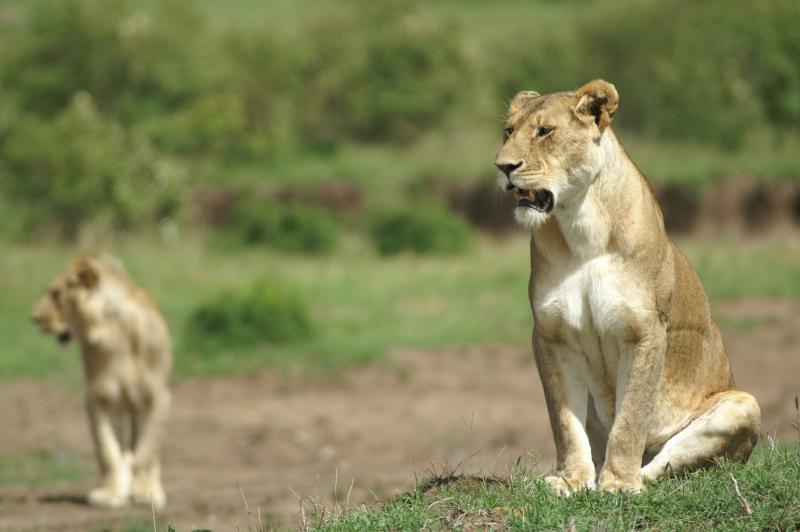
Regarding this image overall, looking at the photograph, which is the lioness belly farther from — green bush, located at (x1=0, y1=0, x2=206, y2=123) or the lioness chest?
green bush, located at (x1=0, y1=0, x2=206, y2=123)

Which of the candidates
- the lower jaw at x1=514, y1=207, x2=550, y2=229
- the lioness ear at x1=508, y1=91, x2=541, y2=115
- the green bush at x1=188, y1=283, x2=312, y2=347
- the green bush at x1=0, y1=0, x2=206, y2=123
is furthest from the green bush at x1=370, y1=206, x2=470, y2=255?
the lower jaw at x1=514, y1=207, x2=550, y2=229

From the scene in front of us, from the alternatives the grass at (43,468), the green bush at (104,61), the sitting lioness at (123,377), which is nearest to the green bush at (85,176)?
the green bush at (104,61)

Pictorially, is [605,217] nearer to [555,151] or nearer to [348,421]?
[555,151]

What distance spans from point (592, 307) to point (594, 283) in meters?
0.09

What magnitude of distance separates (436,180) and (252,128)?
572 cm

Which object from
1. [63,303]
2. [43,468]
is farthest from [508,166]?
[43,468]

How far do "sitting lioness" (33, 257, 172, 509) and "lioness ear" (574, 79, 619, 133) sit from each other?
5213 mm

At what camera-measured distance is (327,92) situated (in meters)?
28.4

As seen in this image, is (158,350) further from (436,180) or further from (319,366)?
(436,180)

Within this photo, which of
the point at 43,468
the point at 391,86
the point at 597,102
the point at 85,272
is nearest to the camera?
the point at 597,102

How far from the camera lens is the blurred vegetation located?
21328mm

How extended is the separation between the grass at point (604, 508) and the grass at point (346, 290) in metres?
9.11

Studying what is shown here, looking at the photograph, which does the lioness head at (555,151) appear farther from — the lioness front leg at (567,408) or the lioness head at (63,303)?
the lioness head at (63,303)

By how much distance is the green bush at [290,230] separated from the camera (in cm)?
2064
